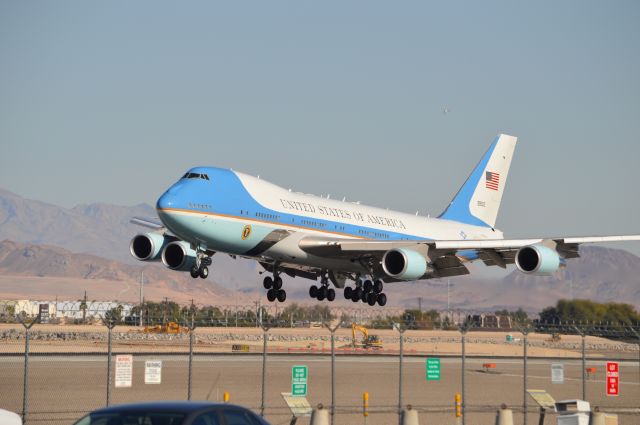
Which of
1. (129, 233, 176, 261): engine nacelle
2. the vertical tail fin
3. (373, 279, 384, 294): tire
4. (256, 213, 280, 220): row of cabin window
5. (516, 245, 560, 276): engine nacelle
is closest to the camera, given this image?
(256, 213, 280, 220): row of cabin window

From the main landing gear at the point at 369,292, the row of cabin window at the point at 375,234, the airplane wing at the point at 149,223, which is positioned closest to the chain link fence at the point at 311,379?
the main landing gear at the point at 369,292

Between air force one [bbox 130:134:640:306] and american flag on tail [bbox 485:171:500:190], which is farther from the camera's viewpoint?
american flag on tail [bbox 485:171:500:190]

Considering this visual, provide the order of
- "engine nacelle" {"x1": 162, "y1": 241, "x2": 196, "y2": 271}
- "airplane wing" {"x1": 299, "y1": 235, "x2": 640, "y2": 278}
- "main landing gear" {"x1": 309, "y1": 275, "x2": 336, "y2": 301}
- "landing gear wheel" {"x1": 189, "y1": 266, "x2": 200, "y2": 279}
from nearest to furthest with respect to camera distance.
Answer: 1. "landing gear wheel" {"x1": 189, "y1": 266, "x2": 200, "y2": 279}
2. "engine nacelle" {"x1": 162, "y1": 241, "x2": 196, "y2": 271}
3. "airplane wing" {"x1": 299, "y1": 235, "x2": 640, "y2": 278}
4. "main landing gear" {"x1": 309, "y1": 275, "x2": 336, "y2": 301}

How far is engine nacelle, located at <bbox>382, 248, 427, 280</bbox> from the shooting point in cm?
5373

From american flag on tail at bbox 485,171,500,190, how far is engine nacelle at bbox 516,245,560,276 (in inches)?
729

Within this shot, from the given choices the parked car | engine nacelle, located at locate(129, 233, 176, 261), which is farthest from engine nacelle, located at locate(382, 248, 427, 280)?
the parked car

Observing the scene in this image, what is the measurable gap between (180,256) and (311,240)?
627 cm

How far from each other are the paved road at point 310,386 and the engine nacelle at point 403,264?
5.04 m

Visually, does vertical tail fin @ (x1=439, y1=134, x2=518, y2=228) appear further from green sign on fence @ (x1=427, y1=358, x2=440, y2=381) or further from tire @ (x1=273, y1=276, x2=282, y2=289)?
green sign on fence @ (x1=427, y1=358, x2=440, y2=381)

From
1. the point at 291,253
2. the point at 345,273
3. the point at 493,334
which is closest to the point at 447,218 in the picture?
the point at 345,273

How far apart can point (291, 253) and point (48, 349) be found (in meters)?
26.4

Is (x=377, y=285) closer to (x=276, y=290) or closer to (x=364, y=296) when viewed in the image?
(x=364, y=296)

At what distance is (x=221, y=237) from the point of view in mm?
47969

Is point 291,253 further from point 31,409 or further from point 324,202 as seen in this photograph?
point 31,409
